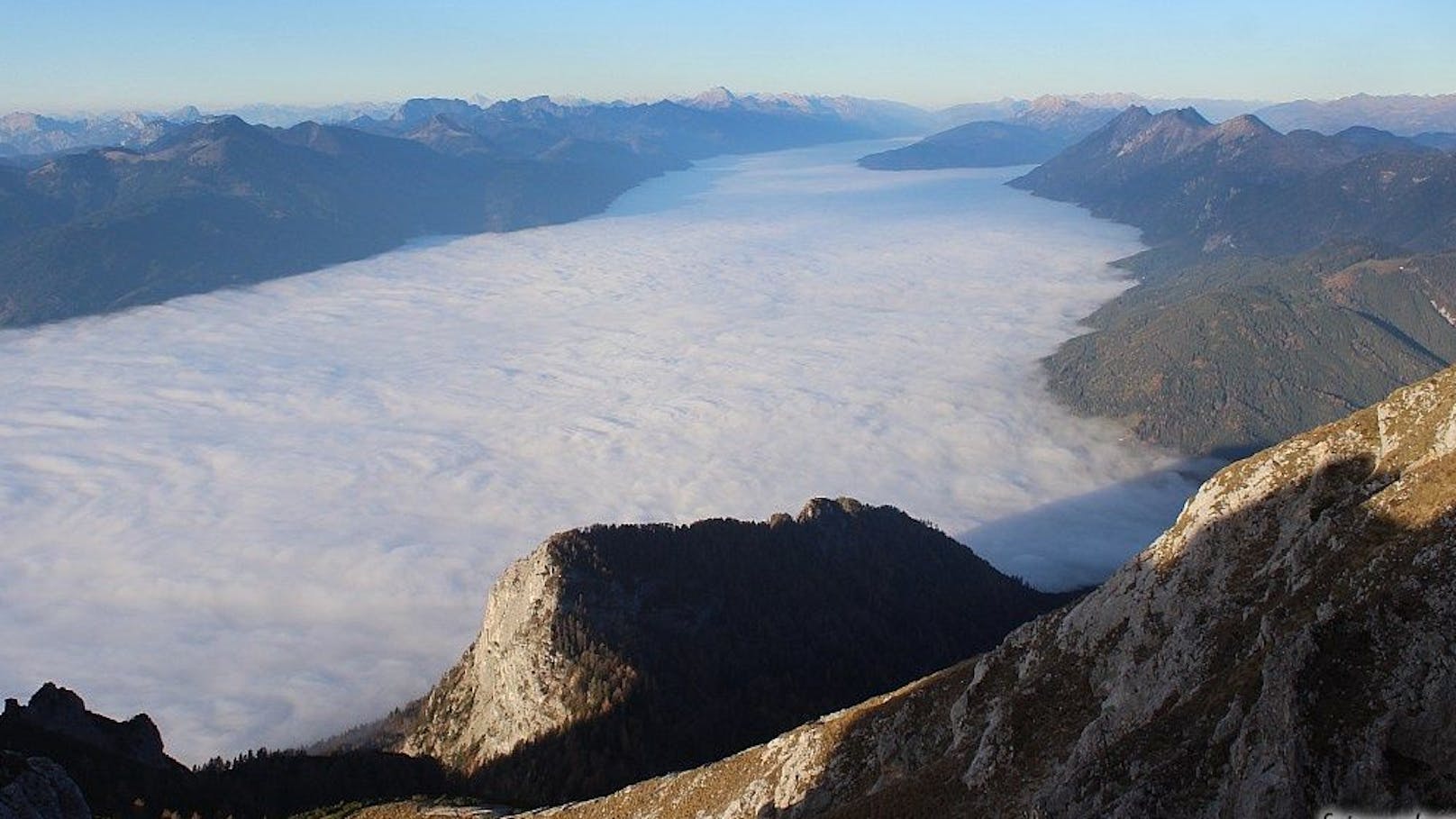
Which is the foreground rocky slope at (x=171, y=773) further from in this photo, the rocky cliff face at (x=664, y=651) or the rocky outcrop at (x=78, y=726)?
the rocky cliff face at (x=664, y=651)

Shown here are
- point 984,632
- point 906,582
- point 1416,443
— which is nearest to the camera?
point 1416,443

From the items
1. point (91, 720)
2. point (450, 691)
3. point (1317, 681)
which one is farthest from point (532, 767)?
point (1317, 681)

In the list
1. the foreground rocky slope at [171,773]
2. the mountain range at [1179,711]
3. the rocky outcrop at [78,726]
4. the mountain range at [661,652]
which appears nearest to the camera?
the mountain range at [1179,711]

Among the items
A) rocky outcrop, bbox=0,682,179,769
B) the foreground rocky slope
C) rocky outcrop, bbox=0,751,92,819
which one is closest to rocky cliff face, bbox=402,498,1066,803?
the foreground rocky slope

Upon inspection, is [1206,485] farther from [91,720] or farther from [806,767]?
[91,720]

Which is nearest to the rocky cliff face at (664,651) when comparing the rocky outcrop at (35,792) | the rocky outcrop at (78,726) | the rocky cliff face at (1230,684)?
the rocky outcrop at (78,726)

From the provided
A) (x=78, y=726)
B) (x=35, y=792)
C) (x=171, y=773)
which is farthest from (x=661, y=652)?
(x=35, y=792)
